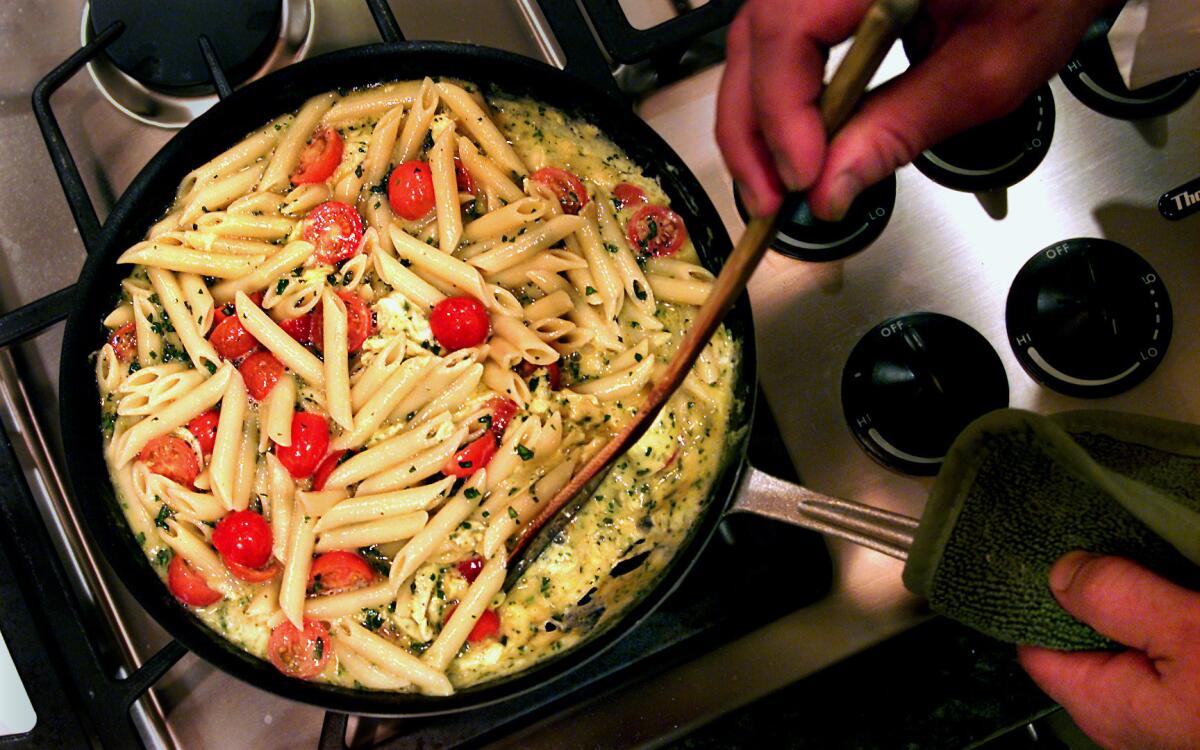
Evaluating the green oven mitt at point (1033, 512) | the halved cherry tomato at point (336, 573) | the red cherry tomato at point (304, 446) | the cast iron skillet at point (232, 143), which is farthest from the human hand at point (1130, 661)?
the red cherry tomato at point (304, 446)

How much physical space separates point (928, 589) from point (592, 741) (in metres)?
0.90

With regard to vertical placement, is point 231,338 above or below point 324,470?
above

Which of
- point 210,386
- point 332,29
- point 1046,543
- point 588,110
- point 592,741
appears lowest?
point 592,741

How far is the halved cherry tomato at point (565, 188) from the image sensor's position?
1883 mm

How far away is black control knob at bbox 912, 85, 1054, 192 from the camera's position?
1946 millimetres

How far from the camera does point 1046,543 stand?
1.38 m

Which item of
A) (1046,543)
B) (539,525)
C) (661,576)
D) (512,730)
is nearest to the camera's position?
(1046,543)

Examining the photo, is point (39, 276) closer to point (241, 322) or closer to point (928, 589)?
point (241, 322)

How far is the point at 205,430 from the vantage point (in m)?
1.85

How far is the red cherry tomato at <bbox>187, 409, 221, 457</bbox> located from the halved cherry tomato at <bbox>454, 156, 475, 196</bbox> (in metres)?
0.74

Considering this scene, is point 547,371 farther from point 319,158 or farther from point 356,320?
point 319,158

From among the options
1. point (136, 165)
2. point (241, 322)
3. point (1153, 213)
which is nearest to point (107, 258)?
point (241, 322)

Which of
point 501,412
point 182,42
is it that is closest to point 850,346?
point 501,412

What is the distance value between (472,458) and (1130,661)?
1.21 meters
